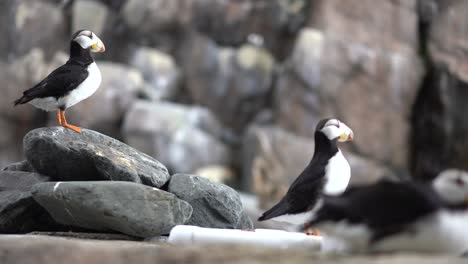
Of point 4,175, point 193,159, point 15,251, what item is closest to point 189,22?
point 193,159

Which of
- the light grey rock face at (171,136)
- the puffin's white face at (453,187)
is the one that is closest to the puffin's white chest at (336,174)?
the puffin's white face at (453,187)

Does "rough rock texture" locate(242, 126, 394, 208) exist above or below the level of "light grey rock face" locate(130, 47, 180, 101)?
below

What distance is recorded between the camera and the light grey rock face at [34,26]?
15594 mm

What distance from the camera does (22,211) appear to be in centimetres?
431

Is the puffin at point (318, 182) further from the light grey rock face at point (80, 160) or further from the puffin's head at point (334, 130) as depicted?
the light grey rock face at point (80, 160)

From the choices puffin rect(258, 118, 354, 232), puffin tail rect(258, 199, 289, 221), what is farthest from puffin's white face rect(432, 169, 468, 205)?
puffin tail rect(258, 199, 289, 221)

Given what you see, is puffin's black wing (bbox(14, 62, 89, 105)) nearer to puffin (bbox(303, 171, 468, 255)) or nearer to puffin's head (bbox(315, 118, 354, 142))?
puffin's head (bbox(315, 118, 354, 142))

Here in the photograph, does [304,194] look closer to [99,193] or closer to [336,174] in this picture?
[336,174]

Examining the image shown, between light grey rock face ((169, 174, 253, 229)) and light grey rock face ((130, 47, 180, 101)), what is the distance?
415 inches

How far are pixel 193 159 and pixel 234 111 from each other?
188 cm

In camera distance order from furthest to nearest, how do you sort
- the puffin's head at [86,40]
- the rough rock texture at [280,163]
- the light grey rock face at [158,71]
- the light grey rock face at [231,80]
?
the light grey rock face at [158,71] → the light grey rock face at [231,80] → the rough rock texture at [280,163] → the puffin's head at [86,40]

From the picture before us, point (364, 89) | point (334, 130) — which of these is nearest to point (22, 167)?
point (334, 130)

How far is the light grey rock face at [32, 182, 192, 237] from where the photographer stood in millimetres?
3832

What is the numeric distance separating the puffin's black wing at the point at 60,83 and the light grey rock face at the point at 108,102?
9203 millimetres
